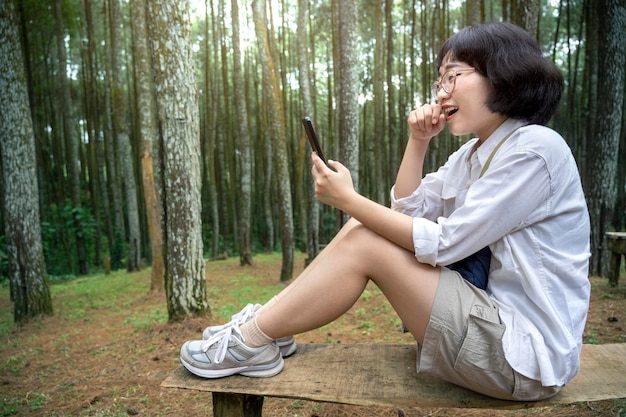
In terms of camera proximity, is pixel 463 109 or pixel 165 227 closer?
pixel 463 109

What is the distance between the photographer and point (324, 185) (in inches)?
60.5

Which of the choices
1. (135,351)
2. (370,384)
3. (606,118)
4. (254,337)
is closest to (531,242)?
(370,384)

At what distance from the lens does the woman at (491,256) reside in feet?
4.51

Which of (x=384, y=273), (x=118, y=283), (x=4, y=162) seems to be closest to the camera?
(x=384, y=273)

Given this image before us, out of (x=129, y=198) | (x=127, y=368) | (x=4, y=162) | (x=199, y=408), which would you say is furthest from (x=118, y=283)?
(x=199, y=408)

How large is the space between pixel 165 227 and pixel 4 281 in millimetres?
7045

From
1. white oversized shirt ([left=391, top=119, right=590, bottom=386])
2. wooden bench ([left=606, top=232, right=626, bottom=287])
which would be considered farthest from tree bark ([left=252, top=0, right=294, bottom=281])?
white oversized shirt ([left=391, top=119, right=590, bottom=386])

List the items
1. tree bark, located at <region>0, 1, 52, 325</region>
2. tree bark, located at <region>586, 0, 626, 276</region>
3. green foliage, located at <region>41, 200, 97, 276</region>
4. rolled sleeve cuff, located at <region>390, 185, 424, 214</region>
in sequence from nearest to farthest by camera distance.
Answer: rolled sleeve cuff, located at <region>390, 185, 424, 214</region> → tree bark, located at <region>0, 1, 52, 325</region> → tree bark, located at <region>586, 0, 626, 276</region> → green foliage, located at <region>41, 200, 97, 276</region>

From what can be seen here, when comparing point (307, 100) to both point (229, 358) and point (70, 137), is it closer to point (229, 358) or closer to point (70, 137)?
point (70, 137)

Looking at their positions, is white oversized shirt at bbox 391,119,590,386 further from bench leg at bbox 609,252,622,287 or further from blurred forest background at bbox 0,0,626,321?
bench leg at bbox 609,252,622,287

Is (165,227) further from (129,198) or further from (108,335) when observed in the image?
(129,198)

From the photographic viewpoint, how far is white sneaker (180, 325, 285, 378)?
1616 millimetres

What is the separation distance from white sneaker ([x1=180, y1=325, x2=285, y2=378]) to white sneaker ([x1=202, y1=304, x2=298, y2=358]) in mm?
63

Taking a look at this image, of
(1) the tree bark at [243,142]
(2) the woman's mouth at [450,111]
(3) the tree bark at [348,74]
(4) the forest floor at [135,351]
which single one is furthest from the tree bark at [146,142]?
(2) the woman's mouth at [450,111]
